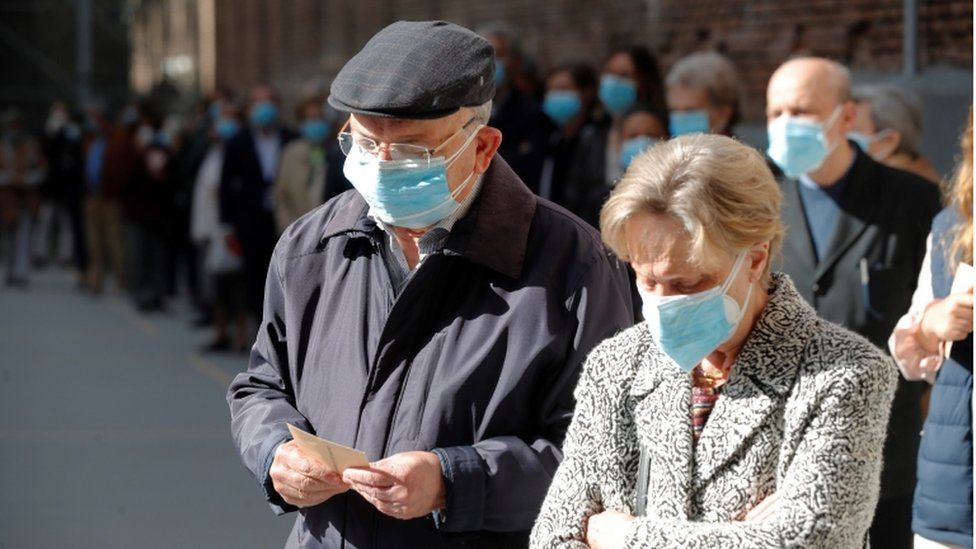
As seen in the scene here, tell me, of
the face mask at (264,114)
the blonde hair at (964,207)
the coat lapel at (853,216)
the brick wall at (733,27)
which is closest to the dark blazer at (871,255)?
the coat lapel at (853,216)

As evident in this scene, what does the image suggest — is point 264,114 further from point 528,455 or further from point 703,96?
point 528,455

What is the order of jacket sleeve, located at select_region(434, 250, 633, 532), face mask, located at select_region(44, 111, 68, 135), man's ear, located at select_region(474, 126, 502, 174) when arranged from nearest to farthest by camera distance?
jacket sleeve, located at select_region(434, 250, 633, 532)
man's ear, located at select_region(474, 126, 502, 174)
face mask, located at select_region(44, 111, 68, 135)

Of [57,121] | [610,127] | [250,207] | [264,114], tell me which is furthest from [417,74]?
[57,121]

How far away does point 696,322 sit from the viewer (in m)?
2.84

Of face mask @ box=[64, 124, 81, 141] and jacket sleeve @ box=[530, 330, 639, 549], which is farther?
face mask @ box=[64, 124, 81, 141]

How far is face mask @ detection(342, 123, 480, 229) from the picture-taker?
137 inches

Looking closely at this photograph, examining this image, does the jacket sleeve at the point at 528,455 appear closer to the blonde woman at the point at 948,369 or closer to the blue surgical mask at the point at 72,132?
the blonde woman at the point at 948,369

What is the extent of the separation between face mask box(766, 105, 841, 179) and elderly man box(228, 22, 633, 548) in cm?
217

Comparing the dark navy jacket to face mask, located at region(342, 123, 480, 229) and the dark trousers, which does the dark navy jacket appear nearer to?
the dark trousers

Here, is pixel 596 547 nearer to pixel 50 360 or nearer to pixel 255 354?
pixel 255 354

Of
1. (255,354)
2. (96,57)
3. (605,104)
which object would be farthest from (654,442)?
(96,57)

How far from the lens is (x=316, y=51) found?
26797 millimetres

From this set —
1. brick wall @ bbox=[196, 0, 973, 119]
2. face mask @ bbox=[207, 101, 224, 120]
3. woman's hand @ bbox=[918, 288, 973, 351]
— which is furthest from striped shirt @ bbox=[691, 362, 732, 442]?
face mask @ bbox=[207, 101, 224, 120]

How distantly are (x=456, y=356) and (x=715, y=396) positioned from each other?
25.2 inches
